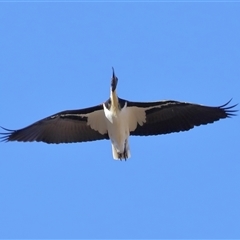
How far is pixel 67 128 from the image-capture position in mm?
48000

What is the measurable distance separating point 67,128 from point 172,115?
2661 millimetres

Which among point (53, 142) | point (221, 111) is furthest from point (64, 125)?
point (221, 111)

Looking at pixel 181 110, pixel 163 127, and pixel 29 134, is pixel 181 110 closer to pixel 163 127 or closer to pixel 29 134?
pixel 163 127

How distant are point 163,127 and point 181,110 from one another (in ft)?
2.26

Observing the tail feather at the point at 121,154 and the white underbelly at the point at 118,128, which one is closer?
the white underbelly at the point at 118,128

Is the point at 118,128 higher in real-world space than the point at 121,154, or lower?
higher

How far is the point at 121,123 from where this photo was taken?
47.2 meters

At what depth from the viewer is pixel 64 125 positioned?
47.9 metres

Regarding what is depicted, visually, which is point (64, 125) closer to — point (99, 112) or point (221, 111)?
point (99, 112)

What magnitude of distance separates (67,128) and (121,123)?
1.59m

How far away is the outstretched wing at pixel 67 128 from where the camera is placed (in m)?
47.7

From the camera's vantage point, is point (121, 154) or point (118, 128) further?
point (121, 154)

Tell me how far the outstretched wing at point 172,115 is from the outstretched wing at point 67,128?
0.86 m

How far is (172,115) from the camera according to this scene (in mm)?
47781
